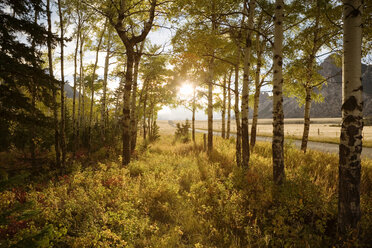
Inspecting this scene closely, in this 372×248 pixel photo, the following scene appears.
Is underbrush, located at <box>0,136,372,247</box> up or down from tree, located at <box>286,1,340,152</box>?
down

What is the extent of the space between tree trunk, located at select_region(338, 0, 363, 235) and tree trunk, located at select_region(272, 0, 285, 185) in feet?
5.68

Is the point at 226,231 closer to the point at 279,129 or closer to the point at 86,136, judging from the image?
the point at 279,129

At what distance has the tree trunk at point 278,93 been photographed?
193 inches

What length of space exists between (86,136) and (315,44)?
58.7 feet

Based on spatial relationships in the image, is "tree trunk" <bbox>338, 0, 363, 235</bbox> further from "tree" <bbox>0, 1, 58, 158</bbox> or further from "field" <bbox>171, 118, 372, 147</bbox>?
"field" <bbox>171, 118, 372, 147</bbox>

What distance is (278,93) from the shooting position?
16.4ft

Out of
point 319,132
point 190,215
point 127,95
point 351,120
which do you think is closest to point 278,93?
point 351,120

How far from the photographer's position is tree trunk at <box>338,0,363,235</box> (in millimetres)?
3125

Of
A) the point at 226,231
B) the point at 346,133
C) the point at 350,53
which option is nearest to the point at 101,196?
the point at 226,231

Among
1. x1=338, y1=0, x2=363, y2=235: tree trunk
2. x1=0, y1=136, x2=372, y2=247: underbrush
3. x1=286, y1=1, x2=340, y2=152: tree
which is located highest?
x1=286, y1=1, x2=340, y2=152: tree

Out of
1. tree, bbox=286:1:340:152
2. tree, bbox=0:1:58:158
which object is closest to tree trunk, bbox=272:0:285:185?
tree, bbox=286:1:340:152

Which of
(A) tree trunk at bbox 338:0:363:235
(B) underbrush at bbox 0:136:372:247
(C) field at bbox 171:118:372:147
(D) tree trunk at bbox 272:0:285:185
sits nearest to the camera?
(A) tree trunk at bbox 338:0:363:235

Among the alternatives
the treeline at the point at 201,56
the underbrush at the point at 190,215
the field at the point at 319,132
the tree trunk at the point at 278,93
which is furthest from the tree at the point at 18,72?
the field at the point at 319,132

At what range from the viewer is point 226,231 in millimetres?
3562
